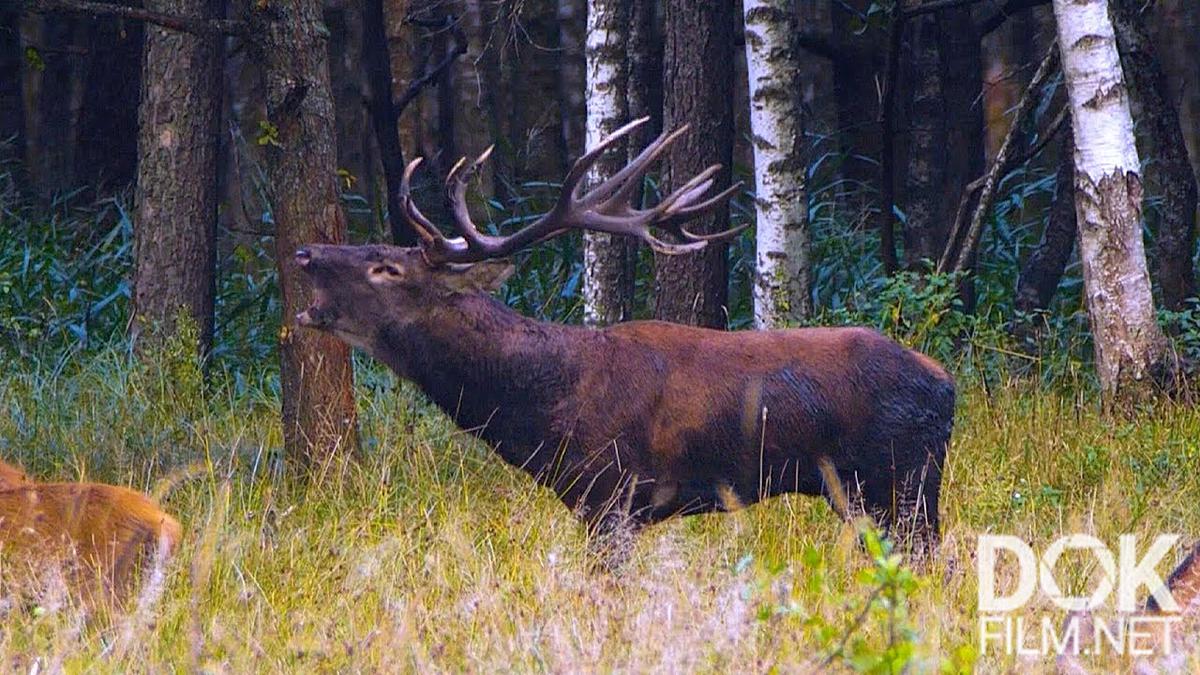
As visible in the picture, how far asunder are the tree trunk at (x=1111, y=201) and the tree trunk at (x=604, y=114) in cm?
245

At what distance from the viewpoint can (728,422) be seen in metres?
6.38

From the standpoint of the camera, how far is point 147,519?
5.43 m

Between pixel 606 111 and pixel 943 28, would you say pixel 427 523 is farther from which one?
pixel 943 28

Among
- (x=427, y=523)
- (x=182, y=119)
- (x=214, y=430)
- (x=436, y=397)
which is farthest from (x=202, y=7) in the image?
(x=427, y=523)

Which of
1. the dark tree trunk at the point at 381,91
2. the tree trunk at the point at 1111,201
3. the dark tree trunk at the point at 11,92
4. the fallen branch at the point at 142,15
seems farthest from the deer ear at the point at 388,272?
the dark tree trunk at the point at 11,92

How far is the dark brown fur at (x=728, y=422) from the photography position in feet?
20.8

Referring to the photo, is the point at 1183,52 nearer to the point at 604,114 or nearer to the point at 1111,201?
the point at 604,114

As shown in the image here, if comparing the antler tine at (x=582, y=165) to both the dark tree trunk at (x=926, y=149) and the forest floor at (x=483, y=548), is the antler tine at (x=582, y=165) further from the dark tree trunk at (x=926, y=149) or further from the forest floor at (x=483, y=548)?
the dark tree trunk at (x=926, y=149)

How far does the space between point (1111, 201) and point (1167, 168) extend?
A: 1.68 metres

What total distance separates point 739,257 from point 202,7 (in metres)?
3.89

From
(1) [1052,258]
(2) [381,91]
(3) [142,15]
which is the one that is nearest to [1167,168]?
(1) [1052,258]

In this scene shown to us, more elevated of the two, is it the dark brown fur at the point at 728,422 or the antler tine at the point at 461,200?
the antler tine at the point at 461,200

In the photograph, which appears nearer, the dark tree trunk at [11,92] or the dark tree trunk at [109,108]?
the dark tree trunk at [109,108]

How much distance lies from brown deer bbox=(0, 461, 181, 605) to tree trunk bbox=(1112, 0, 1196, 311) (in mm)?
6028
